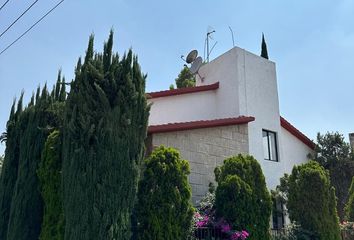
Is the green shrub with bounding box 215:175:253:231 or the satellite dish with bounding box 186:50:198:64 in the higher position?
the satellite dish with bounding box 186:50:198:64

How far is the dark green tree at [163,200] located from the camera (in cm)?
809

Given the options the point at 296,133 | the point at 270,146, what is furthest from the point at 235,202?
the point at 296,133

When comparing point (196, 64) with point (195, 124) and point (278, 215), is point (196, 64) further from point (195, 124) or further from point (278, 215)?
point (278, 215)

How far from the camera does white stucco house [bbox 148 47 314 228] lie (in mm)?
13914

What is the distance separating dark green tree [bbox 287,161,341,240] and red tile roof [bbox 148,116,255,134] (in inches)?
105

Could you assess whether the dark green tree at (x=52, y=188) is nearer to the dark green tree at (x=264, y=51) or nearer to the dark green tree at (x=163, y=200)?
the dark green tree at (x=163, y=200)

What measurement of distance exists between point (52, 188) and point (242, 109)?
805cm

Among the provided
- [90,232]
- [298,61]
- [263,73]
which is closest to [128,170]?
[90,232]

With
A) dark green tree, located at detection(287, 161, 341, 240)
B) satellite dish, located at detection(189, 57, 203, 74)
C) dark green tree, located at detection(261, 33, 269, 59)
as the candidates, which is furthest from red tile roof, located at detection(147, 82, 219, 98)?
dark green tree, located at detection(287, 161, 341, 240)

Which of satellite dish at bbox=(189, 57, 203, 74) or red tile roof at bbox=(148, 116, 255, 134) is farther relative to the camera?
satellite dish at bbox=(189, 57, 203, 74)

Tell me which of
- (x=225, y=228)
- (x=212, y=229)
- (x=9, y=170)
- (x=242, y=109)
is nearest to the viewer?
(x=225, y=228)

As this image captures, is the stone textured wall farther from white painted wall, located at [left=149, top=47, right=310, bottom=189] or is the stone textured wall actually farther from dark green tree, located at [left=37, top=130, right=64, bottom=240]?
dark green tree, located at [left=37, top=130, right=64, bottom=240]

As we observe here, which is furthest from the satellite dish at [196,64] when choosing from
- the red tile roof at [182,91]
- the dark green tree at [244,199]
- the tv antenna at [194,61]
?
the dark green tree at [244,199]

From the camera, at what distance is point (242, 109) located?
14.6 m
